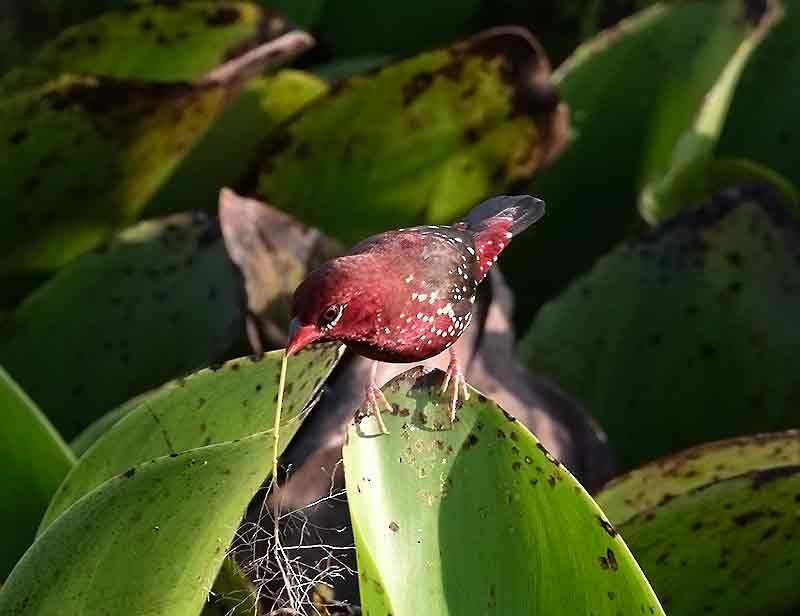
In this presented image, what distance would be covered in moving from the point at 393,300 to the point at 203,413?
0.57 feet

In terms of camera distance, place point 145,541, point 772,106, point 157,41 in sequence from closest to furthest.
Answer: point 145,541, point 157,41, point 772,106

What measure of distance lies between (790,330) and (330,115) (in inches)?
20.2

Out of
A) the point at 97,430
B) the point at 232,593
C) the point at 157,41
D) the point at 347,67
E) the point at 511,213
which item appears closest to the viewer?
the point at 232,593

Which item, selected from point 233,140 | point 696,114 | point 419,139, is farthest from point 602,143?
point 233,140

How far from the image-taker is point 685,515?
103 cm

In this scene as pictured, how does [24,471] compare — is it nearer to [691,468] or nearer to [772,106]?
[691,468]

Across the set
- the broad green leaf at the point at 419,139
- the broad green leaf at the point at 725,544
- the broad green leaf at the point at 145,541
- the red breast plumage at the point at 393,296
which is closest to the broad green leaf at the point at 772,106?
the broad green leaf at the point at 419,139

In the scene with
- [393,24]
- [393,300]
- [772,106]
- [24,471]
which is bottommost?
[772,106]

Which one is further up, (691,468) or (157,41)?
(157,41)

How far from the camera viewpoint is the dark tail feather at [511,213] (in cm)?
102

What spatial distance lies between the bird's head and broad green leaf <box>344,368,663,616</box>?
4cm

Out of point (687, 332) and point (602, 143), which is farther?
point (602, 143)

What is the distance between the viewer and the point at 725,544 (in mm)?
1055

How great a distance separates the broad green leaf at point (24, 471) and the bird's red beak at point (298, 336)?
33 centimetres
